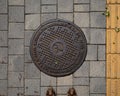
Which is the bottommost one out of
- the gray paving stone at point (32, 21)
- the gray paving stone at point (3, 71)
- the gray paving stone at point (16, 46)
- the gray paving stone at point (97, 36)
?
the gray paving stone at point (3, 71)

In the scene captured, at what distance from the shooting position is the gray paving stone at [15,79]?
17.9 feet

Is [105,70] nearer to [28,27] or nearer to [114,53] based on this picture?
[114,53]

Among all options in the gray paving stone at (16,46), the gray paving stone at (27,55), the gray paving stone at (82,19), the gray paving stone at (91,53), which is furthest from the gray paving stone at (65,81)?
the gray paving stone at (82,19)

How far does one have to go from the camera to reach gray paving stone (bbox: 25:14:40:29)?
543 centimetres

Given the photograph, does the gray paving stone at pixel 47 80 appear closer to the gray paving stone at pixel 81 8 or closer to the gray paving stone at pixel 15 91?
the gray paving stone at pixel 15 91

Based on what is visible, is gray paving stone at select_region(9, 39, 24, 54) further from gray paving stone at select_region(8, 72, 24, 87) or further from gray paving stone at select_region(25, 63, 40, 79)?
gray paving stone at select_region(8, 72, 24, 87)

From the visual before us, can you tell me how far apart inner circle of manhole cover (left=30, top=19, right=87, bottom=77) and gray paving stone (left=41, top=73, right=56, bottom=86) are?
0.08 metres

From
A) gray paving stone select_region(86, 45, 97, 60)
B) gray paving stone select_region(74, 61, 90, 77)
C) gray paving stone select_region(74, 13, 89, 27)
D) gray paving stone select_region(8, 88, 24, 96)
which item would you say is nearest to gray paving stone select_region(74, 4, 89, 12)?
gray paving stone select_region(74, 13, 89, 27)

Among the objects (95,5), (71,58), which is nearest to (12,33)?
(71,58)

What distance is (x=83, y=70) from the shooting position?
5418 millimetres

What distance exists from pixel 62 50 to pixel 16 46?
2.71ft

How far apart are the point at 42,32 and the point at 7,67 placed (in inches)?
34.9

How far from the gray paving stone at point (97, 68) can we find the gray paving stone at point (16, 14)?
1499mm

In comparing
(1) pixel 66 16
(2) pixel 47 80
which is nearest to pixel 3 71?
(2) pixel 47 80
